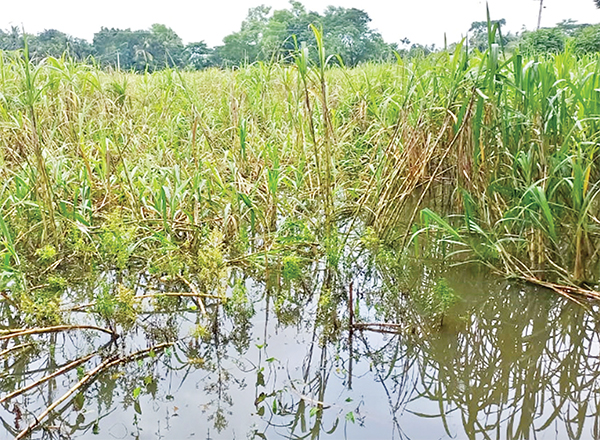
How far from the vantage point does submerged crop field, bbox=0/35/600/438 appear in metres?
1.31

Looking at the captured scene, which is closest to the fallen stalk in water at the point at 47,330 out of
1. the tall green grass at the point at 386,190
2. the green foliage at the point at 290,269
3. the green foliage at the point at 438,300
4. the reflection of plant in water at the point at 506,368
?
the tall green grass at the point at 386,190

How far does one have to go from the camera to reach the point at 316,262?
6.67ft

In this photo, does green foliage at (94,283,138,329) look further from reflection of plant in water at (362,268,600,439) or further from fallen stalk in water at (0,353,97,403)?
reflection of plant in water at (362,268,600,439)

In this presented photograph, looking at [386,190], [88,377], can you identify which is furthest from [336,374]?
[386,190]

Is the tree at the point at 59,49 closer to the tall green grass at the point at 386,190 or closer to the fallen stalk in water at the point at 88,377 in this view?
the tall green grass at the point at 386,190

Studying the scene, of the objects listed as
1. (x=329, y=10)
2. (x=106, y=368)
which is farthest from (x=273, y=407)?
(x=329, y=10)

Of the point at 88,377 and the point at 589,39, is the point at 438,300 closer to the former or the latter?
the point at 88,377

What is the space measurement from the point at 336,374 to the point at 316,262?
710 mm

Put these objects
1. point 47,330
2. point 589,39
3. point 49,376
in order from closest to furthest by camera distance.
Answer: point 49,376 < point 47,330 < point 589,39

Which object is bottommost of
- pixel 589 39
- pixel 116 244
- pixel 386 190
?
pixel 116 244

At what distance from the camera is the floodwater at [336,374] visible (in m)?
1.19

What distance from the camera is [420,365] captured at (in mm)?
1406

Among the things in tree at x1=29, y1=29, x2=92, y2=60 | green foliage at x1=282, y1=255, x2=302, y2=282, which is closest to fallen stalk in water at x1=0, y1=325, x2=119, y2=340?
green foliage at x1=282, y1=255, x2=302, y2=282

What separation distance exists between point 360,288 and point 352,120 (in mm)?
2100
